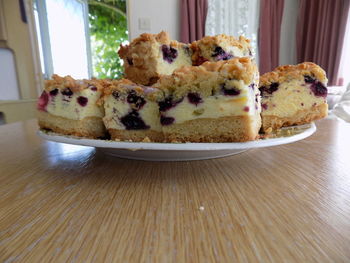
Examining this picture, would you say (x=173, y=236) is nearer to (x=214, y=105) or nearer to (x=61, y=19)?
(x=214, y=105)


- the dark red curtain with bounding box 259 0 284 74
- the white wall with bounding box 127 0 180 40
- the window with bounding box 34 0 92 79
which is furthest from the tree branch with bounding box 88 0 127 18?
the dark red curtain with bounding box 259 0 284 74

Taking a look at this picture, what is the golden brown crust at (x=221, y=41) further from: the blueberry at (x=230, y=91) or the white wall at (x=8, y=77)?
the white wall at (x=8, y=77)

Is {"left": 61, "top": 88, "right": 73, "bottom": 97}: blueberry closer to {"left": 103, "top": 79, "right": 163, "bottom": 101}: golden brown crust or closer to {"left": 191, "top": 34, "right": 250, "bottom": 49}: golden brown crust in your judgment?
{"left": 103, "top": 79, "right": 163, "bottom": 101}: golden brown crust

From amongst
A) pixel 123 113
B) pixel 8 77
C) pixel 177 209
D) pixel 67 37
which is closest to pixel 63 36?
pixel 67 37

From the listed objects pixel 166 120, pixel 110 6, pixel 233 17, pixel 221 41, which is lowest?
pixel 166 120

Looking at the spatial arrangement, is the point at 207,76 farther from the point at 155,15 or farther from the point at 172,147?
the point at 155,15

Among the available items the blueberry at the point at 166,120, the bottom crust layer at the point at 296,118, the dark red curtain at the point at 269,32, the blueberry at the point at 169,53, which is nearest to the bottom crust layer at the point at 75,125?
the blueberry at the point at 166,120
